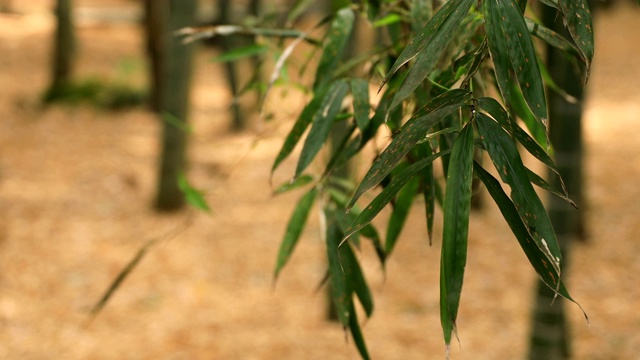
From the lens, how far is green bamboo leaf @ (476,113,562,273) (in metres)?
0.99

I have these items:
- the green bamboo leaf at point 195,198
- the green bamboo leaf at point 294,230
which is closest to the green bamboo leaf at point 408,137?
the green bamboo leaf at point 294,230

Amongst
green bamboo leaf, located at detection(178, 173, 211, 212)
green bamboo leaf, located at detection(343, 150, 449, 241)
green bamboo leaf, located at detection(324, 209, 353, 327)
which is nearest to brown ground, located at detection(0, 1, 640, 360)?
green bamboo leaf, located at detection(178, 173, 211, 212)

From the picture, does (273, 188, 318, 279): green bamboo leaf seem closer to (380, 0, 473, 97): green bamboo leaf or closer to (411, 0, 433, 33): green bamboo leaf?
(411, 0, 433, 33): green bamboo leaf

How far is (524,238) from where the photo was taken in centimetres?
105

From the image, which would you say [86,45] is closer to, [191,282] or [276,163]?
[191,282]

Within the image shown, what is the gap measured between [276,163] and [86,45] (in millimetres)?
11983

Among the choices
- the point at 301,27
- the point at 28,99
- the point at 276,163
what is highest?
the point at 276,163

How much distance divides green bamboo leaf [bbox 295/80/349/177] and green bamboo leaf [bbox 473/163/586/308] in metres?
0.47

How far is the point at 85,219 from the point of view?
6.05m

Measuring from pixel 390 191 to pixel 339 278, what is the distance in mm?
609

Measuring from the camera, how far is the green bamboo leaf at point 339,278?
63.8 inches

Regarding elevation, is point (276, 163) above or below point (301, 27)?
above

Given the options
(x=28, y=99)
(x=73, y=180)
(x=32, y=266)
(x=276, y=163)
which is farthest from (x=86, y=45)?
(x=276, y=163)

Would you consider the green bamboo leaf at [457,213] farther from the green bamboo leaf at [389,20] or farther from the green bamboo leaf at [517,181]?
Result: the green bamboo leaf at [389,20]
